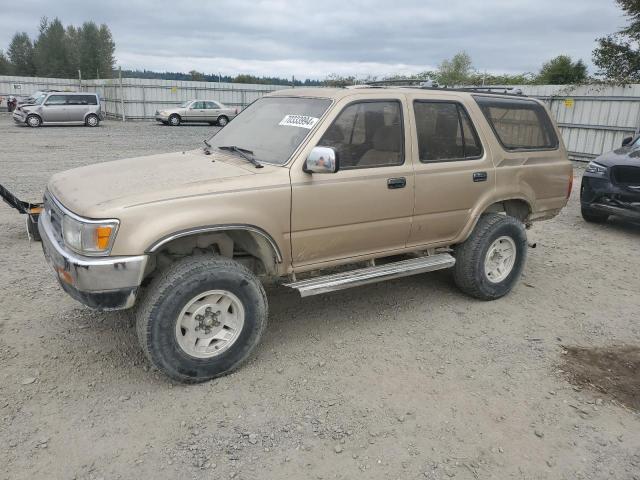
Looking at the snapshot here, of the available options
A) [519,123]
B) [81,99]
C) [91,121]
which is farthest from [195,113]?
[519,123]

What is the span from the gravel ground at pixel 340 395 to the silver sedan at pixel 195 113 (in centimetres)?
2271

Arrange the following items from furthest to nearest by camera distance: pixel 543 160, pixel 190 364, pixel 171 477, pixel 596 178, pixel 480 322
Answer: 1. pixel 596 178
2. pixel 543 160
3. pixel 480 322
4. pixel 190 364
5. pixel 171 477

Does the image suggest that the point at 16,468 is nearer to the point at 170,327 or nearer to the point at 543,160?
the point at 170,327

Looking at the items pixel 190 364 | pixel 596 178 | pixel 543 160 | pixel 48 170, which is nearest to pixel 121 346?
pixel 190 364

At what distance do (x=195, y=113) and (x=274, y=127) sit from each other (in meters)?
24.4

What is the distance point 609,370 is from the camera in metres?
3.92

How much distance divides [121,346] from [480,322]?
304 cm

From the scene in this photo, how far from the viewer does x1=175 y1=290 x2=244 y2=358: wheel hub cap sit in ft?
11.4

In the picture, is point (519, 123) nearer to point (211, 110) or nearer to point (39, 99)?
point (211, 110)

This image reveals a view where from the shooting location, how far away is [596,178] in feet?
26.4

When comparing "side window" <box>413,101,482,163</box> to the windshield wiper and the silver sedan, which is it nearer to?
the windshield wiper

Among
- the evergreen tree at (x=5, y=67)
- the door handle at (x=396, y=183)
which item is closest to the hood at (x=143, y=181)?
the door handle at (x=396, y=183)

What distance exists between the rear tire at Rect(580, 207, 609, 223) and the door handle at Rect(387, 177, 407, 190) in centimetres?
542

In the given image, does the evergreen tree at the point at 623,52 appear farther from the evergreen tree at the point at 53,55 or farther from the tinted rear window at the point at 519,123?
the evergreen tree at the point at 53,55
